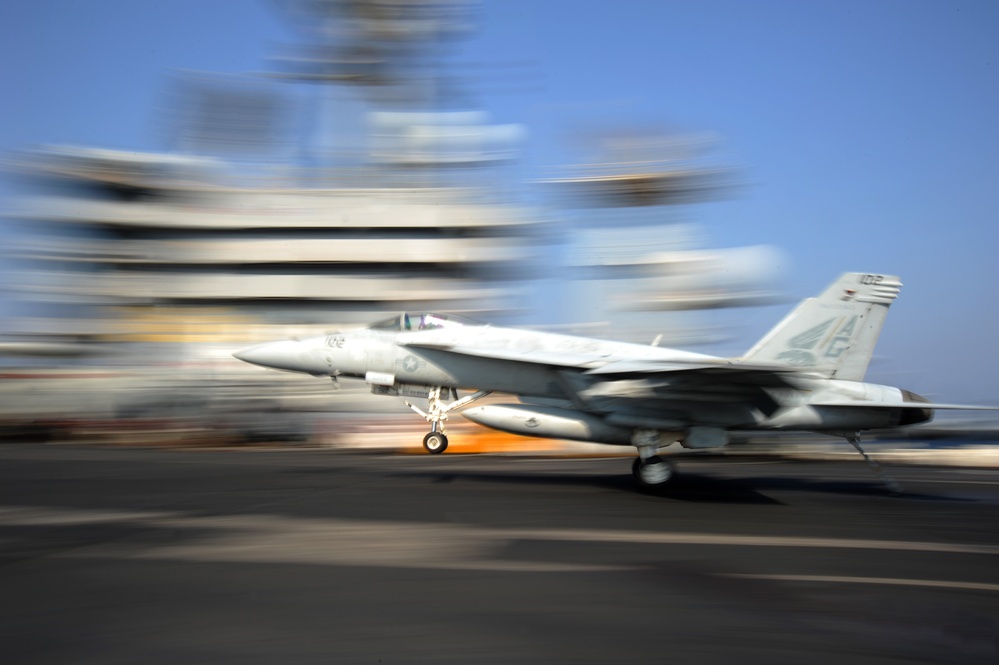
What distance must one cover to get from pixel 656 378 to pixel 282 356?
6904 mm

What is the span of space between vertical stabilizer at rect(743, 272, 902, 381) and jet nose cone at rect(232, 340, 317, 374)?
7.64 metres

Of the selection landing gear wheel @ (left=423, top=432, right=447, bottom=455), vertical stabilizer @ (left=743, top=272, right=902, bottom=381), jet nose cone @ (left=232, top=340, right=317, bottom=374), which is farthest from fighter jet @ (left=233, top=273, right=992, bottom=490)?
landing gear wheel @ (left=423, top=432, right=447, bottom=455)

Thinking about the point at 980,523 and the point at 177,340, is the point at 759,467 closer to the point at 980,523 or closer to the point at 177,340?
the point at 980,523

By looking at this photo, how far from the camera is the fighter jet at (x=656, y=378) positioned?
11.0 m

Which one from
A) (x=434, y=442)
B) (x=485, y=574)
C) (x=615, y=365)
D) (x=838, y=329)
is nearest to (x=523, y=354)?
(x=615, y=365)

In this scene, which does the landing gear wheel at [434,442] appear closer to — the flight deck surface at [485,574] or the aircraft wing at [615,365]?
the aircraft wing at [615,365]

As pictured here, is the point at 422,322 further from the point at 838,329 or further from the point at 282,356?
the point at 838,329

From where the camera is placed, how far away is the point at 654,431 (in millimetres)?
11461

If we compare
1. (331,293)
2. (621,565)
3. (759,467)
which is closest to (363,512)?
(621,565)

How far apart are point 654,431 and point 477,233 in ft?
64.7

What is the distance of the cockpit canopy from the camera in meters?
13.0

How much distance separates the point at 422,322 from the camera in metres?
13.1

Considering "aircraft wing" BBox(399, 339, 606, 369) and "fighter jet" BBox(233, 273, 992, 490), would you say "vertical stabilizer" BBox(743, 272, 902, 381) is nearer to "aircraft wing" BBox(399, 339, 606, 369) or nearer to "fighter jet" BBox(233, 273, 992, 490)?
"fighter jet" BBox(233, 273, 992, 490)

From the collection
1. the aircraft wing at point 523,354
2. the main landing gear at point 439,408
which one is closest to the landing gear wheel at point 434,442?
the main landing gear at point 439,408
